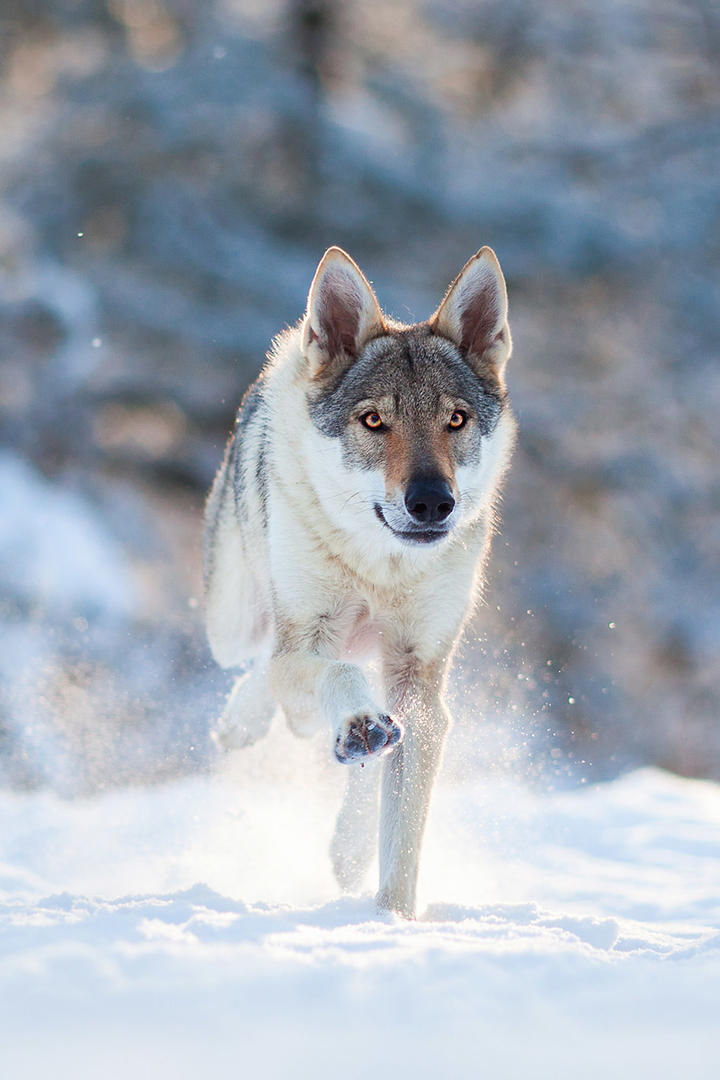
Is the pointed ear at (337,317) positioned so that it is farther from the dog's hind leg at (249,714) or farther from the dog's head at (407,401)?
the dog's hind leg at (249,714)

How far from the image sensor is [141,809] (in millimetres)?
4680

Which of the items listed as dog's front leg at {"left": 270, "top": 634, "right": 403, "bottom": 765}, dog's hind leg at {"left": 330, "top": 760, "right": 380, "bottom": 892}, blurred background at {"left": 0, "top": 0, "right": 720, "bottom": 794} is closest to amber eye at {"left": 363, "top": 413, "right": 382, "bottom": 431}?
dog's front leg at {"left": 270, "top": 634, "right": 403, "bottom": 765}

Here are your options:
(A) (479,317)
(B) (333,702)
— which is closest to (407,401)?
(A) (479,317)

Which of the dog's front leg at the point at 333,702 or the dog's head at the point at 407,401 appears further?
the dog's head at the point at 407,401

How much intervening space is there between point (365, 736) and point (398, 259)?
39.6ft

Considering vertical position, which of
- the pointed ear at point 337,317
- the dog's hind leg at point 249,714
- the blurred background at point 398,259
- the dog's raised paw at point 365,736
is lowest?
the dog's raised paw at point 365,736

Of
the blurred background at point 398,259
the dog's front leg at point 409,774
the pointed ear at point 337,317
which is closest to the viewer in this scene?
the dog's front leg at point 409,774

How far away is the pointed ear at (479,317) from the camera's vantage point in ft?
10.9

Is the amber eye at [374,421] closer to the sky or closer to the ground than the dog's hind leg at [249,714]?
closer to the sky

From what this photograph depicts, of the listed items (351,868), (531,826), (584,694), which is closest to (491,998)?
(351,868)

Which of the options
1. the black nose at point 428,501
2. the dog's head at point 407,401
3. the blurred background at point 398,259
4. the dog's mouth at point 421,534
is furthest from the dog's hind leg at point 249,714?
the blurred background at point 398,259

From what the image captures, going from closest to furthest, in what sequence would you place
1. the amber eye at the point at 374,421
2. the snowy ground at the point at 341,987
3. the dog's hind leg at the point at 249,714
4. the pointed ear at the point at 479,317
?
the snowy ground at the point at 341,987 < the amber eye at the point at 374,421 < the pointed ear at the point at 479,317 < the dog's hind leg at the point at 249,714

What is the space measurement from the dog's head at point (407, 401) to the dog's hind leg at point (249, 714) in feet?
5.48

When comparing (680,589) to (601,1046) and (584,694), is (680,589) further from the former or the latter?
(601,1046)
